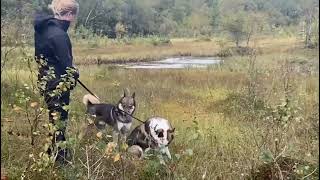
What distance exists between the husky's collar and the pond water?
102 cm

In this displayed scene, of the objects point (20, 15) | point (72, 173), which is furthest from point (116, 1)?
point (72, 173)

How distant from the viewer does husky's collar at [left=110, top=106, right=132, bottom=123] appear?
532cm

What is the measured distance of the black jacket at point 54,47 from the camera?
17.0ft

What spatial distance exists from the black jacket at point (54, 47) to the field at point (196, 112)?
0.72 ft

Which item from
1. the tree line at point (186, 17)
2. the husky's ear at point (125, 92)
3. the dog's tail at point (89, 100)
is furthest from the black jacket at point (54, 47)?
the tree line at point (186, 17)

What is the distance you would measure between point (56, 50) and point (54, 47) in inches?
1.4

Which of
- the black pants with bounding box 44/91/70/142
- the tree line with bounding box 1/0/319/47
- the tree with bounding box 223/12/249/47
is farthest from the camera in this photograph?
the tree with bounding box 223/12/249/47

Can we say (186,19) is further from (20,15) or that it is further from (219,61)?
(20,15)

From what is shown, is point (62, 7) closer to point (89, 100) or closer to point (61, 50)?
point (61, 50)

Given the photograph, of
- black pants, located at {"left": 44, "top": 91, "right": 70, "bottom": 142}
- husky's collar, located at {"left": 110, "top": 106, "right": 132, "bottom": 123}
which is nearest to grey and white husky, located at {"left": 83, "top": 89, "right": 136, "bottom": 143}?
husky's collar, located at {"left": 110, "top": 106, "right": 132, "bottom": 123}

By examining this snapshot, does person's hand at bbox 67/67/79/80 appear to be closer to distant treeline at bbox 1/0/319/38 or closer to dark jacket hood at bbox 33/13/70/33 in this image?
dark jacket hood at bbox 33/13/70/33

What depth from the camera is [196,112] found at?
595cm

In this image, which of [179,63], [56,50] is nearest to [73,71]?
[56,50]

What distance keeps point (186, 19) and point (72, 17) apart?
1433mm
